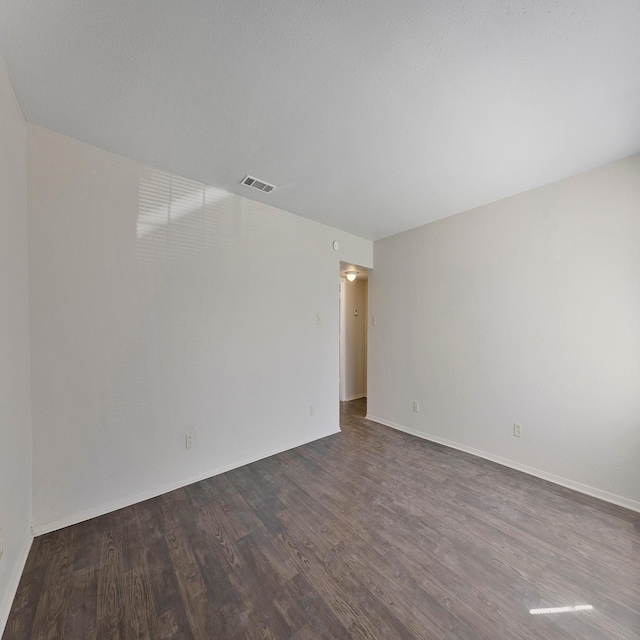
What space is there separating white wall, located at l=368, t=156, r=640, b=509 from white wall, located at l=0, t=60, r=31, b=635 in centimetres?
350

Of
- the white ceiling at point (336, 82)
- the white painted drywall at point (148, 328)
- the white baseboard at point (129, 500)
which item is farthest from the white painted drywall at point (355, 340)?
the white ceiling at point (336, 82)

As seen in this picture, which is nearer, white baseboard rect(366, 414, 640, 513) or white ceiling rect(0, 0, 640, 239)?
white ceiling rect(0, 0, 640, 239)

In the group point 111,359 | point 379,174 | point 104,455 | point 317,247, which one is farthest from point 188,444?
point 379,174

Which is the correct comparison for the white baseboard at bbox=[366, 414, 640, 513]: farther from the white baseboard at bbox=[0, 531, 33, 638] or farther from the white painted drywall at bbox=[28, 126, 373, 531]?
the white baseboard at bbox=[0, 531, 33, 638]

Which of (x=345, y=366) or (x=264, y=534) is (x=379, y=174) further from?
(x=345, y=366)

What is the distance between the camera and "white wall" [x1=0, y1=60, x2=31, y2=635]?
1292 mm

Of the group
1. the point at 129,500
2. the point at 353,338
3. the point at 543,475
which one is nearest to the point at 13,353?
the point at 129,500

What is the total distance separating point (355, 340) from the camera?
17.0 feet

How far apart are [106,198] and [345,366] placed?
159 inches

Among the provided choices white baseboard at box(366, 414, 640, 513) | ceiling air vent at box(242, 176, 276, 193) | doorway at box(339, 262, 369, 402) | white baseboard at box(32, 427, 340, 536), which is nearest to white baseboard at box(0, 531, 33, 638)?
white baseboard at box(32, 427, 340, 536)

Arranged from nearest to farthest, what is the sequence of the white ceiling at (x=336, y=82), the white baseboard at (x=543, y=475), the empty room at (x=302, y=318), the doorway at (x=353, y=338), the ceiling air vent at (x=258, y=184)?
the white ceiling at (x=336, y=82) → the empty room at (x=302, y=318) → the white baseboard at (x=543, y=475) → the ceiling air vent at (x=258, y=184) → the doorway at (x=353, y=338)

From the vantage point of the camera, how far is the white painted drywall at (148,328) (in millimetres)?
1800

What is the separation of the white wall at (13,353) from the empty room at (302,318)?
27 millimetres

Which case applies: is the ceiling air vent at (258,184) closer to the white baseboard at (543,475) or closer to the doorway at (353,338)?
the doorway at (353,338)
